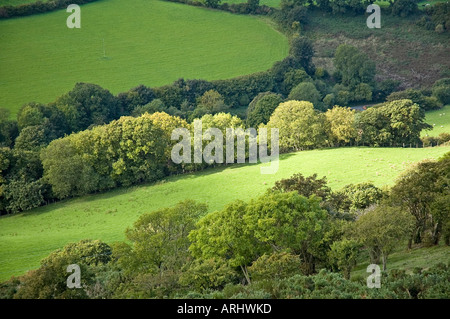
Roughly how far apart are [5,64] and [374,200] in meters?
92.2

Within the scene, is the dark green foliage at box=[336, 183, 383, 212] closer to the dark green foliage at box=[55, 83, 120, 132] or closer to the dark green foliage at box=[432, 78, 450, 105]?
the dark green foliage at box=[55, 83, 120, 132]

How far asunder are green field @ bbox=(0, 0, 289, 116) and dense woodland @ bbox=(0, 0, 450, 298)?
18.4 ft

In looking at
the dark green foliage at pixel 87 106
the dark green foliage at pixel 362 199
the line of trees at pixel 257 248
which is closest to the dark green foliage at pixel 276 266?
the line of trees at pixel 257 248

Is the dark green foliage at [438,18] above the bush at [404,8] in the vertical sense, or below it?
below

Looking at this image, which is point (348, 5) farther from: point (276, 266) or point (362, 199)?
point (276, 266)

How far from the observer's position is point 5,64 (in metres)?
123

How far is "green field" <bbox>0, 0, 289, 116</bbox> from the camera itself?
12262 cm

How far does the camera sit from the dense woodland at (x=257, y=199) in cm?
4394

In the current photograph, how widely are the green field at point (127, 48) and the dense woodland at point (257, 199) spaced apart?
5609 millimetres

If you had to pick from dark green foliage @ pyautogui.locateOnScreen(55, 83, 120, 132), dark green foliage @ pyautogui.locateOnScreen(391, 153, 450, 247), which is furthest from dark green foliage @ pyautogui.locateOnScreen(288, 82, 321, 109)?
dark green foliage @ pyautogui.locateOnScreen(391, 153, 450, 247)

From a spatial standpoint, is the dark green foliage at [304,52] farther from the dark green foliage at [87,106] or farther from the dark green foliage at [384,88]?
the dark green foliage at [87,106]

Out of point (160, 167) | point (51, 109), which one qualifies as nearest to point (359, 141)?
point (160, 167)

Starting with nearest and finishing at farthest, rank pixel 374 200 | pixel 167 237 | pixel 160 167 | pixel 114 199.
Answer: pixel 167 237 < pixel 374 200 < pixel 114 199 < pixel 160 167

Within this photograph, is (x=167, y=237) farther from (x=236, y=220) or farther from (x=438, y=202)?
(x=438, y=202)
